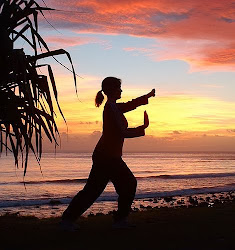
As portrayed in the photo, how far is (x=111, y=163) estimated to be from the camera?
567 cm

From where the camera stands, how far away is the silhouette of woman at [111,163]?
18.5ft

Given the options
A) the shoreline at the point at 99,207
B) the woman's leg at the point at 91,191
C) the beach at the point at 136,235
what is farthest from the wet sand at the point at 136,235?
the shoreline at the point at 99,207

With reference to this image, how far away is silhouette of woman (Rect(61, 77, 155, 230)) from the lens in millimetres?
5641

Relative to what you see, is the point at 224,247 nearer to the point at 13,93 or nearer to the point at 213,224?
the point at 213,224

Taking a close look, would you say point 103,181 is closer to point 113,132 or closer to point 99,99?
point 113,132

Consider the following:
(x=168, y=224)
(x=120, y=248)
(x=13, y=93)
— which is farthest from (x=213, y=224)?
(x=13, y=93)

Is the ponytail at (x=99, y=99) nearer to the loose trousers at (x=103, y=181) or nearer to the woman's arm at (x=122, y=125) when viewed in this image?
the woman's arm at (x=122, y=125)

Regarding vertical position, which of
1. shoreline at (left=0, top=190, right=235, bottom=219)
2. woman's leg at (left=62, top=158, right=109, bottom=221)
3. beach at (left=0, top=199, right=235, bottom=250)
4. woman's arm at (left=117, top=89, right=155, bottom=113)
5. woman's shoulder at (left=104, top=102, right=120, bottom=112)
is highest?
woman's arm at (left=117, top=89, right=155, bottom=113)

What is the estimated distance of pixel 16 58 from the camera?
4.69 meters

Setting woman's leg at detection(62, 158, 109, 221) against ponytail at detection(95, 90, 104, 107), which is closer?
woman's leg at detection(62, 158, 109, 221)

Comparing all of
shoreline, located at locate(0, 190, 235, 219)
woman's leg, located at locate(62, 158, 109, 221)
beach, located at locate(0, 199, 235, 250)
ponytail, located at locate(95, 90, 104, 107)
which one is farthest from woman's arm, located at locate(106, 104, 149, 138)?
shoreline, located at locate(0, 190, 235, 219)

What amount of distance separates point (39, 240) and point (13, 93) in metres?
1.66

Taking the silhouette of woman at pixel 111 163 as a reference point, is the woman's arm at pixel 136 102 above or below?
above

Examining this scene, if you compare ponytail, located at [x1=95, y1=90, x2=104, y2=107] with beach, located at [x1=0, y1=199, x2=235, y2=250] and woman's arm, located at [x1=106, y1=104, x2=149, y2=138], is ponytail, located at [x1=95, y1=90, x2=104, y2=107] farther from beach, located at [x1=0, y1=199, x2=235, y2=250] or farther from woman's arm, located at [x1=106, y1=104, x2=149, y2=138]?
beach, located at [x1=0, y1=199, x2=235, y2=250]
